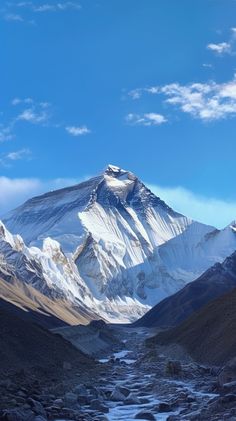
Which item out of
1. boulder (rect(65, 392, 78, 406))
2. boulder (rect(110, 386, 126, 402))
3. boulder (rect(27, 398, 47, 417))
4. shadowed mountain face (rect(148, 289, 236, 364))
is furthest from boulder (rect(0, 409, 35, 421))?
shadowed mountain face (rect(148, 289, 236, 364))

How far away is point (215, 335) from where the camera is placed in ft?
230

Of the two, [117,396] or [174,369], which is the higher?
[174,369]

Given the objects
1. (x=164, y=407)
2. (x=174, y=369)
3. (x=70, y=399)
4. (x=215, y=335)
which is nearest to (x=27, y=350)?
(x=174, y=369)

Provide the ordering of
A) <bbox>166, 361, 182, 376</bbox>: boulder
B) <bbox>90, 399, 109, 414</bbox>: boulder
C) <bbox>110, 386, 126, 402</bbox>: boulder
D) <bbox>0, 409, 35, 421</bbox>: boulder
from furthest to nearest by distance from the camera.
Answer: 1. <bbox>166, 361, 182, 376</bbox>: boulder
2. <bbox>110, 386, 126, 402</bbox>: boulder
3. <bbox>90, 399, 109, 414</bbox>: boulder
4. <bbox>0, 409, 35, 421</bbox>: boulder

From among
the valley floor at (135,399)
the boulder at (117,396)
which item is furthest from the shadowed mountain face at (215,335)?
the boulder at (117,396)

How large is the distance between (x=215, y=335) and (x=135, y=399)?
99.0 feet

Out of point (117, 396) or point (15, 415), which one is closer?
point (15, 415)

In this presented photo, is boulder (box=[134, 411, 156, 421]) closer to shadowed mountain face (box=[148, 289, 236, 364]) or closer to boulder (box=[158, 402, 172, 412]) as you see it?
boulder (box=[158, 402, 172, 412])

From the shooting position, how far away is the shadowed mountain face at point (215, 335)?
6150cm

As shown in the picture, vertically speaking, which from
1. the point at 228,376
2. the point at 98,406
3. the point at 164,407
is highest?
the point at 228,376

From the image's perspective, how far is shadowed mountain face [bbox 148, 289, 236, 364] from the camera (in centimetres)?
6150

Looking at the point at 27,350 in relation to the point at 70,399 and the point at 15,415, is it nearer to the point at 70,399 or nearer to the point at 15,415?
the point at 70,399

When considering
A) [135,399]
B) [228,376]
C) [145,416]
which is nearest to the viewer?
[145,416]

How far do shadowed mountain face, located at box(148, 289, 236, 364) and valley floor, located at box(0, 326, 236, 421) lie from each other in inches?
129
